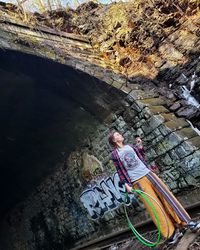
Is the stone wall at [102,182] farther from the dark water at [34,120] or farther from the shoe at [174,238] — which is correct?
the shoe at [174,238]

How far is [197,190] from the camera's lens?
19.5 ft

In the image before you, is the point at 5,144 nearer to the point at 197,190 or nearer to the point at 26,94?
the point at 26,94

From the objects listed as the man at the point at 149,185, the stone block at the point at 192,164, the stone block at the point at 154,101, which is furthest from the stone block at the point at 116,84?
the man at the point at 149,185

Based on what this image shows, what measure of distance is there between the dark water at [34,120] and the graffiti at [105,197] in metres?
1.25

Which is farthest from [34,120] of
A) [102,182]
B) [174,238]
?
[174,238]

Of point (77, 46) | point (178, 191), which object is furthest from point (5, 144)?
point (178, 191)

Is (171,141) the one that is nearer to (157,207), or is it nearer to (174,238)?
(157,207)

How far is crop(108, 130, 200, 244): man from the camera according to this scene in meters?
4.30

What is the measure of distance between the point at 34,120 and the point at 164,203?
14.6ft

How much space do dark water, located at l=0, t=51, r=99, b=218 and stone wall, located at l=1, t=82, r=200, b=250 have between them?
0.38 meters

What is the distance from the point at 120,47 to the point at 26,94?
3203 millimetres

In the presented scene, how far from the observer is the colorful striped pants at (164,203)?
4.25m

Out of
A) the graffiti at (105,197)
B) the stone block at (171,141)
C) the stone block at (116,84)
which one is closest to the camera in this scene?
the stone block at (171,141)

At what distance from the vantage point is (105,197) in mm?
Answer: 7891
